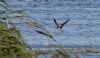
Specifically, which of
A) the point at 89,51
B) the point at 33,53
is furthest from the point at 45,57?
the point at 89,51

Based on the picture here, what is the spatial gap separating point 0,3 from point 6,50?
0.41 metres

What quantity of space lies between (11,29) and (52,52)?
293mm

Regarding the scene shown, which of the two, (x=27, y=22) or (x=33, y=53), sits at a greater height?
(x=27, y=22)

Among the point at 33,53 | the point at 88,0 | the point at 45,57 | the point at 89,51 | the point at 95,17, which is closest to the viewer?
the point at 33,53

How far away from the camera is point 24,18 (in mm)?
3227

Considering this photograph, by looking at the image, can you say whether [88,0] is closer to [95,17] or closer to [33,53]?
[95,17]

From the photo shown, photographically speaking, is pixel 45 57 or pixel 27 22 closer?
pixel 27 22

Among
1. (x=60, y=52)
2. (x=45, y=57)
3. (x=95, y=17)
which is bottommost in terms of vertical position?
(x=95, y=17)

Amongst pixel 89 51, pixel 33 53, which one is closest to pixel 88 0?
pixel 89 51

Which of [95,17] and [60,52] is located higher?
[60,52]

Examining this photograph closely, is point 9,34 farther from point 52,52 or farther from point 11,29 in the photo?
point 52,52

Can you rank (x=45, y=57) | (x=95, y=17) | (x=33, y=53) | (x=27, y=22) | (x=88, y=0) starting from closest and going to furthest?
(x=27, y=22) < (x=33, y=53) < (x=45, y=57) < (x=95, y=17) < (x=88, y=0)

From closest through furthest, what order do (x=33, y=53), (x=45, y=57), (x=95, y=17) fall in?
(x=33, y=53)
(x=45, y=57)
(x=95, y=17)

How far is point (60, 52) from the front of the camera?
3119 mm
